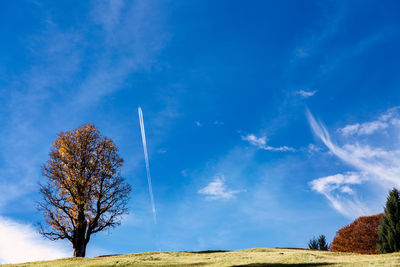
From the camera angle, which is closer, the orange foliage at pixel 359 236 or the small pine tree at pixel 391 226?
the small pine tree at pixel 391 226

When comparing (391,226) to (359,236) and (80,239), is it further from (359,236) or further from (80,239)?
(80,239)

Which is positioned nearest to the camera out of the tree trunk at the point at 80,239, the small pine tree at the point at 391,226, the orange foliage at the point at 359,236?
the tree trunk at the point at 80,239

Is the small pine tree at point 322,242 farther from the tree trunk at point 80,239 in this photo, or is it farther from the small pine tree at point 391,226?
the tree trunk at point 80,239

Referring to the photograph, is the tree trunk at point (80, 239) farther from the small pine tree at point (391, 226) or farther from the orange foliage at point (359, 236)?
the orange foliage at point (359, 236)

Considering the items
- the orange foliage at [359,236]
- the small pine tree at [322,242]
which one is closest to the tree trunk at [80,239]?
the small pine tree at [322,242]

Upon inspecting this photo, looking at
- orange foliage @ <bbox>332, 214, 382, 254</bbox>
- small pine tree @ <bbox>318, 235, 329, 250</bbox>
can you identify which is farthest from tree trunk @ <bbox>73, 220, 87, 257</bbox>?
orange foliage @ <bbox>332, 214, 382, 254</bbox>

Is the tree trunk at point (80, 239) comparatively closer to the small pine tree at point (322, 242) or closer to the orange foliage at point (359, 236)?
the small pine tree at point (322, 242)

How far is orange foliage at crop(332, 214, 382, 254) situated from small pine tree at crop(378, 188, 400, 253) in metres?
16.3

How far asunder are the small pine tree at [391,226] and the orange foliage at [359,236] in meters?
16.3

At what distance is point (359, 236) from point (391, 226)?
20.7 metres

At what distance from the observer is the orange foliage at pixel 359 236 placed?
6681 centimetres

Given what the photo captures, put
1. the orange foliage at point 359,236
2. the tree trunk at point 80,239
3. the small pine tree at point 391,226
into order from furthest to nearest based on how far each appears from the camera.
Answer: the orange foliage at point 359,236 → the small pine tree at point 391,226 → the tree trunk at point 80,239

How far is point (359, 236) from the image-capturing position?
68.5m

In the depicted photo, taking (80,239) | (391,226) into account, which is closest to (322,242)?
(391,226)
